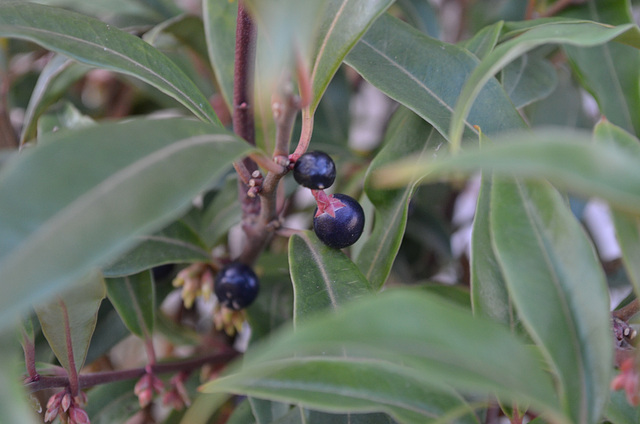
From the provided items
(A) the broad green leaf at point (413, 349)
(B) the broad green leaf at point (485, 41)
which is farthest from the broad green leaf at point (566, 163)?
(B) the broad green leaf at point (485, 41)

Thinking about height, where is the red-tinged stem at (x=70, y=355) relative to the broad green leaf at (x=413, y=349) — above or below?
below

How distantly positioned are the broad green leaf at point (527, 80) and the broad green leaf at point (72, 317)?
530 millimetres

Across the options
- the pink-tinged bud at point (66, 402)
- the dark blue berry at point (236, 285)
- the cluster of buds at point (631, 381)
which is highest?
the cluster of buds at point (631, 381)

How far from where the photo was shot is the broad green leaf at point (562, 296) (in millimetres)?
388

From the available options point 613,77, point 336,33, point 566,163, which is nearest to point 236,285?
point 336,33

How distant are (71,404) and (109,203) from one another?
0.35 m

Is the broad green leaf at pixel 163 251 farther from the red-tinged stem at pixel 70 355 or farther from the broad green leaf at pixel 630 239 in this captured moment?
the broad green leaf at pixel 630 239

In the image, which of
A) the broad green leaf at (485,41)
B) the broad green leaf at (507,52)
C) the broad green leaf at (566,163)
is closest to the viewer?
the broad green leaf at (566,163)

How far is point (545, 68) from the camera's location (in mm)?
720

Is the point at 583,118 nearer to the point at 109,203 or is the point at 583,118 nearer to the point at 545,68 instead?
the point at 545,68

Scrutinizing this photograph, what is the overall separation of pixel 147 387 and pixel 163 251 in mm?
182

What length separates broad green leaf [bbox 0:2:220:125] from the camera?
0.47 metres

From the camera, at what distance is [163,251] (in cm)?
63

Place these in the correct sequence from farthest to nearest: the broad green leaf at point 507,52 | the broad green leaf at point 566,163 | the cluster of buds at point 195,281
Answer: the cluster of buds at point 195,281, the broad green leaf at point 507,52, the broad green leaf at point 566,163
